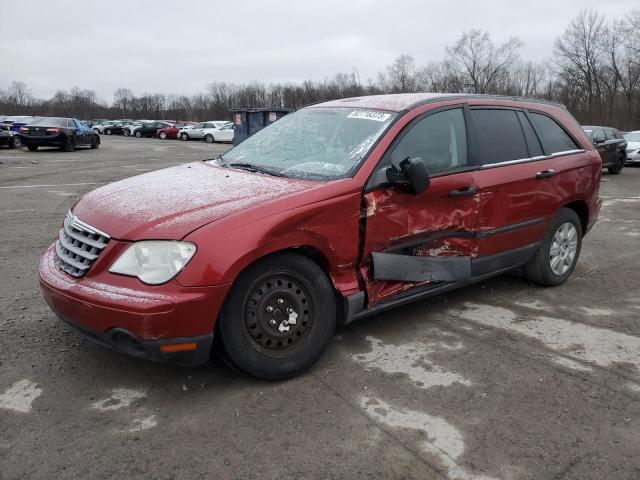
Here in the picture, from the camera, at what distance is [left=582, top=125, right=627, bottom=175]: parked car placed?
16.4 m

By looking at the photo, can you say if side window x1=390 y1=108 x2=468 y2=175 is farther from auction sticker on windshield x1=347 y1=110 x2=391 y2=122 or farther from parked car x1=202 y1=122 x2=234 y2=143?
parked car x1=202 y1=122 x2=234 y2=143

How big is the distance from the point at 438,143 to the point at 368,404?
202 centimetres

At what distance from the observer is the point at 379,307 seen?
12.4 ft

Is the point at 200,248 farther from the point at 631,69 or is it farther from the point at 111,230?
the point at 631,69

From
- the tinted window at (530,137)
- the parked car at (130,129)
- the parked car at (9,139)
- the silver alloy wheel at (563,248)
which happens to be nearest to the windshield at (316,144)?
the tinted window at (530,137)

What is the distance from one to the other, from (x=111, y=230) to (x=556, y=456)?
258cm

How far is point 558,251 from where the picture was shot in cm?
521

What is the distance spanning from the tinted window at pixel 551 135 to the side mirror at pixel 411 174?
1.93 meters

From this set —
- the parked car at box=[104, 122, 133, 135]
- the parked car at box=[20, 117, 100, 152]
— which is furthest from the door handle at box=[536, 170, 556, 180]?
the parked car at box=[104, 122, 133, 135]

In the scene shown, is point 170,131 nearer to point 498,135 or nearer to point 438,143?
point 498,135

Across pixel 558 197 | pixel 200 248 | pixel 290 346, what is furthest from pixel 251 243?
pixel 558 197

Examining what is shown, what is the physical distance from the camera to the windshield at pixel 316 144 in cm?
376

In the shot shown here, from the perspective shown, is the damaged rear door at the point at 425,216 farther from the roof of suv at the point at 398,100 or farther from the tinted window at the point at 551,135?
the tinted window at the point at 551,135

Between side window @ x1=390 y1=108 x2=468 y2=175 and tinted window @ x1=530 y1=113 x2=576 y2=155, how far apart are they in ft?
3.52
